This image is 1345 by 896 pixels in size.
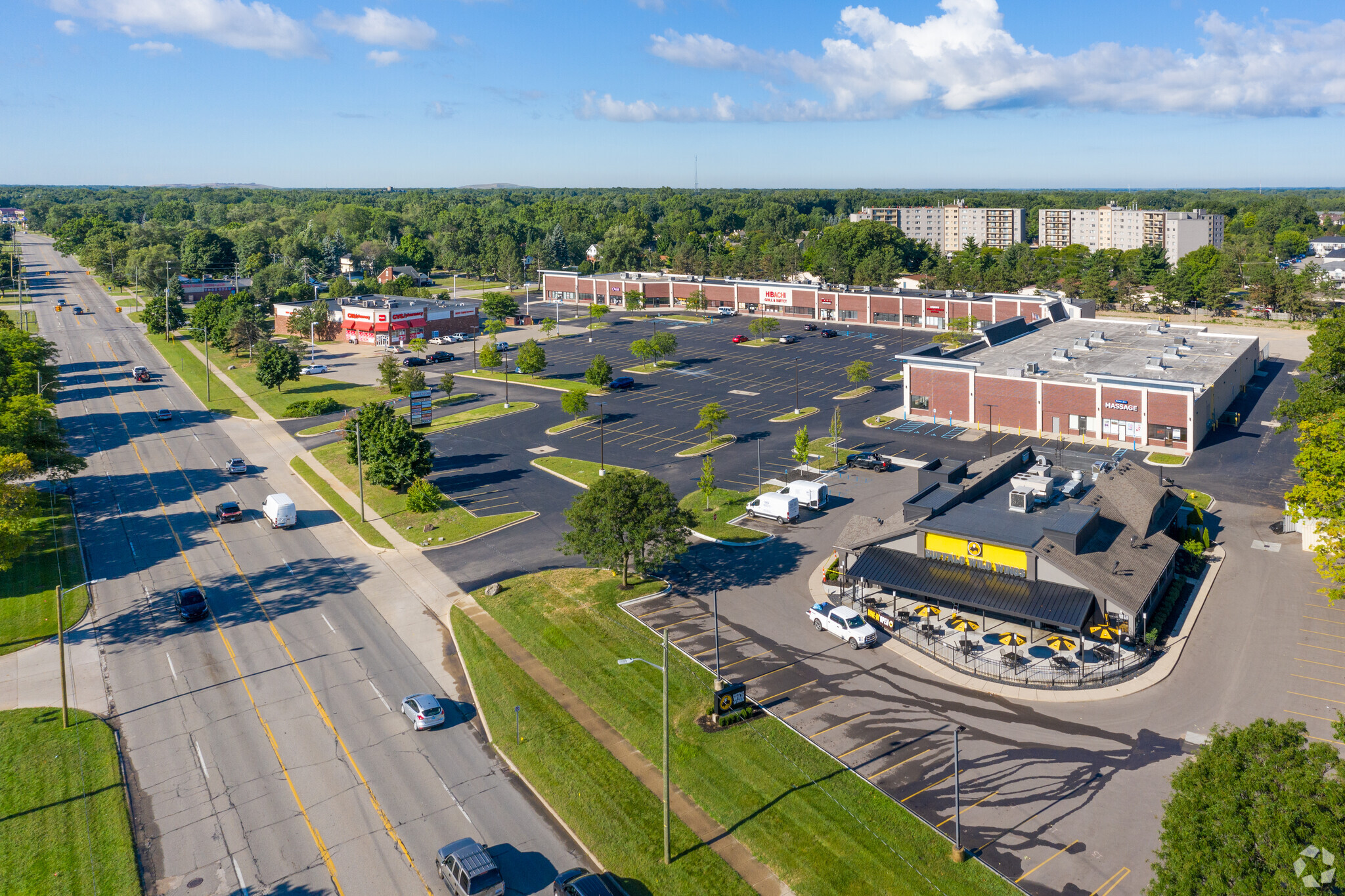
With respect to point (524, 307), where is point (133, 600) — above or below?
below

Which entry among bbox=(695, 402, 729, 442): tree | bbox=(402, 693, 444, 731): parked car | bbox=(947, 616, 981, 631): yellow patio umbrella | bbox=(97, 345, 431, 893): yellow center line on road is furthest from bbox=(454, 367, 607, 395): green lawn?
bbox=(402, 693, 444, 731): parked car

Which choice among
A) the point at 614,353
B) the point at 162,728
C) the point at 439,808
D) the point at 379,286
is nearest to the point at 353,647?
the point at 162,728

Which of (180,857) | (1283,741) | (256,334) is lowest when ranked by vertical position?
(180,857)

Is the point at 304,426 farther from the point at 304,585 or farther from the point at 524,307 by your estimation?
the point at 524,307

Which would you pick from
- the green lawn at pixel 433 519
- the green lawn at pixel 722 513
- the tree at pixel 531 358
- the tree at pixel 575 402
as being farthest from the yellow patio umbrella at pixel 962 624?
the tree at pixel 531 358

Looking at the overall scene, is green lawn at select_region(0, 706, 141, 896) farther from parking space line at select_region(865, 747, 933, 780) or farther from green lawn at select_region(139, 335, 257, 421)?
green lawn at select_region(139, 335, 257, 421)

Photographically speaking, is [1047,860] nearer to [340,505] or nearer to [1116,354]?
[340,505]

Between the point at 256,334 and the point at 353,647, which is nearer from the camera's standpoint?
the point at 353,647
